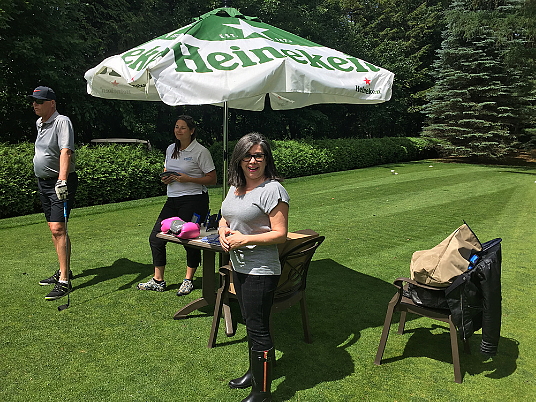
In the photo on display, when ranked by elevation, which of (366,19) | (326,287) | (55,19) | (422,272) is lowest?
(326,287)

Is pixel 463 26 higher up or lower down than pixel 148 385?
higher up

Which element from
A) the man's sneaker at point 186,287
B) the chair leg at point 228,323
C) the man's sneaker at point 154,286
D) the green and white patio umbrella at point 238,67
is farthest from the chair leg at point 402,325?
the man's sneaker at point 154,286

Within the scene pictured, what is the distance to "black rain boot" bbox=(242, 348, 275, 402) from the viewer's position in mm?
2838

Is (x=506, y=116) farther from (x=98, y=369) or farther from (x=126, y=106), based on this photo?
(x=98, y=369)

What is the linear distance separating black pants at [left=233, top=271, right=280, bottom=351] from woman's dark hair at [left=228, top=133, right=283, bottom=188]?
2.02 feet

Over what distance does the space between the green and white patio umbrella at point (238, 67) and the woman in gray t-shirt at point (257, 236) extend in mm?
638

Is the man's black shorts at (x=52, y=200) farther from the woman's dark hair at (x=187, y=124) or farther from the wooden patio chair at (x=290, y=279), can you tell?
the wooden patio chair at (x=290, y=279)

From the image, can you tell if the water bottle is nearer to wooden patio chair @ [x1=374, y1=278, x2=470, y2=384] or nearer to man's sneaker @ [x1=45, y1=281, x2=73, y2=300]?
wooden patio chair @ [x1=374, y1=278, x2=470, y2=384]

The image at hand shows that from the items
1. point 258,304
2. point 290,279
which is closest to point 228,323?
point 290,279

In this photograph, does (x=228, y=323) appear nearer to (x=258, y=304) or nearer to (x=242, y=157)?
(x=258, y=304)

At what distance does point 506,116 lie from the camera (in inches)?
962

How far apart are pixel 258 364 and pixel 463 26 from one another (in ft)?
83.4

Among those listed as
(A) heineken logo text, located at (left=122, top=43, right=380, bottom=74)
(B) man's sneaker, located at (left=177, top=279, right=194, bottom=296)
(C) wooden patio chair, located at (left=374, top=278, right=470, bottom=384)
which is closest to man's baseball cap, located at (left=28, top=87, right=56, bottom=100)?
(A) heineken logo text, located at (left=122, top=43, right=380, bottom=74)

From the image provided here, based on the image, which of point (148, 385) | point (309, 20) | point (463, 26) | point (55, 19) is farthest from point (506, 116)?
point (148, 385)
